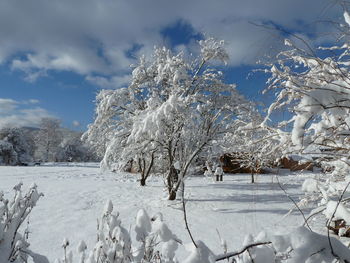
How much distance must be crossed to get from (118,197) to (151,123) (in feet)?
12.4

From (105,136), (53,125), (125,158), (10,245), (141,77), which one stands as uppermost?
(53,125)

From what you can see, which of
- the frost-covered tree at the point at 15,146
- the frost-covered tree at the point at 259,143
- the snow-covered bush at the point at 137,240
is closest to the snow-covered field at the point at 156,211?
the frost-covered tree at the point at 259,143

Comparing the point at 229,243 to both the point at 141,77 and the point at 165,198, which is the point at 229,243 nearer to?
the point at 165,198

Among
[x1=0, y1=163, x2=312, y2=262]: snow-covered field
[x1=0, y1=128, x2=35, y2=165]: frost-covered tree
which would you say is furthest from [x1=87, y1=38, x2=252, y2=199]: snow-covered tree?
[x1=0, y1=128, x2=35, y2=165]: frost-covered tree

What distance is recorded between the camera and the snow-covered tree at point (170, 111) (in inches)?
338

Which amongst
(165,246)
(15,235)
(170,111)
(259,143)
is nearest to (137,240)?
(165,246)

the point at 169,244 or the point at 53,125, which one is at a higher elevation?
the point at 53,125

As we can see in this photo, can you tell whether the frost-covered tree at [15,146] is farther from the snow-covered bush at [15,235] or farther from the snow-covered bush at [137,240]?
the snow-covered bush at [137,240]

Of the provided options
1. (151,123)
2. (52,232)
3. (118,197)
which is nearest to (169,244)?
(52,232)

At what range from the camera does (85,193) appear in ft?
34.1

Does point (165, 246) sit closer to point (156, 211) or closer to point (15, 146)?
point (156, 211)

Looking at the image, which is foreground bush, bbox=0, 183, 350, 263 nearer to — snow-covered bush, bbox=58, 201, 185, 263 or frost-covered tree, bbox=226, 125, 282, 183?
snow-covered bush, bbox=58, 201, 185, 263

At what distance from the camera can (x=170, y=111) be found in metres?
7.73

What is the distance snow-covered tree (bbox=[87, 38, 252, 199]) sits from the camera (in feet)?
28.2
